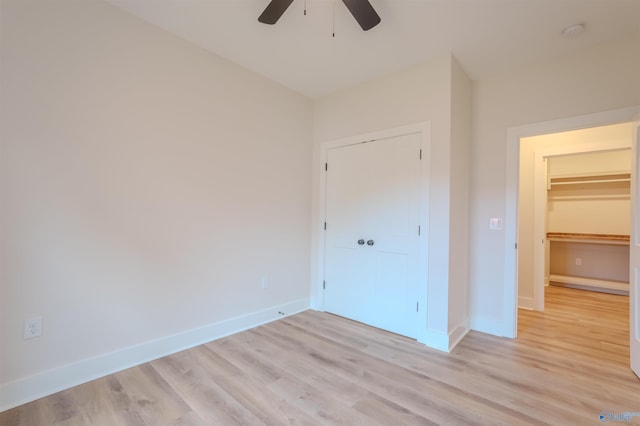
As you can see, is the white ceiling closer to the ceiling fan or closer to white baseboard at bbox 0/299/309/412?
the ceiling fan

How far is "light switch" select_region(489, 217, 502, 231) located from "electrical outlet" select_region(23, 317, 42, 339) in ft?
12.6

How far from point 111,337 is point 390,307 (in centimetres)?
245

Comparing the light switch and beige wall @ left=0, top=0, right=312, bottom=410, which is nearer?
beige wall @ left=0, top=0, right=312, bottom=410

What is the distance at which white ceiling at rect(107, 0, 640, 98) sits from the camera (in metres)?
2.00

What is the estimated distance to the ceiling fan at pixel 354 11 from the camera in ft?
5.60

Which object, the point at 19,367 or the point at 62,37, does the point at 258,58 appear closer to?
the point at 62,37

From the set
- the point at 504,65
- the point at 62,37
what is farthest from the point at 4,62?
the point at 504,65

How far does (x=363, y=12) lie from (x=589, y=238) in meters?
5.34

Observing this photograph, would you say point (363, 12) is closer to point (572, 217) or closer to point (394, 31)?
point (394, 31)

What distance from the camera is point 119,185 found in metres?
2.08

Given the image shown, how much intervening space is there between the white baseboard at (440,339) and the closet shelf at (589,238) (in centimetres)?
364

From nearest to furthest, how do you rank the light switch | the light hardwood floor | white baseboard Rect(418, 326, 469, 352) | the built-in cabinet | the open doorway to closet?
the light hardwood floor < white baseboard Rect(418, 326, 469, 352) < the light switch < the open doorway to closet < the built-in cabinet

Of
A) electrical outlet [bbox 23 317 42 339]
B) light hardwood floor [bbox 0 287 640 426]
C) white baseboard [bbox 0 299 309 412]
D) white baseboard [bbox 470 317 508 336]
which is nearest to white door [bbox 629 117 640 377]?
light hardwood floor [bbox 0 287 640 426]

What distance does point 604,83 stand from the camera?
2355mm
